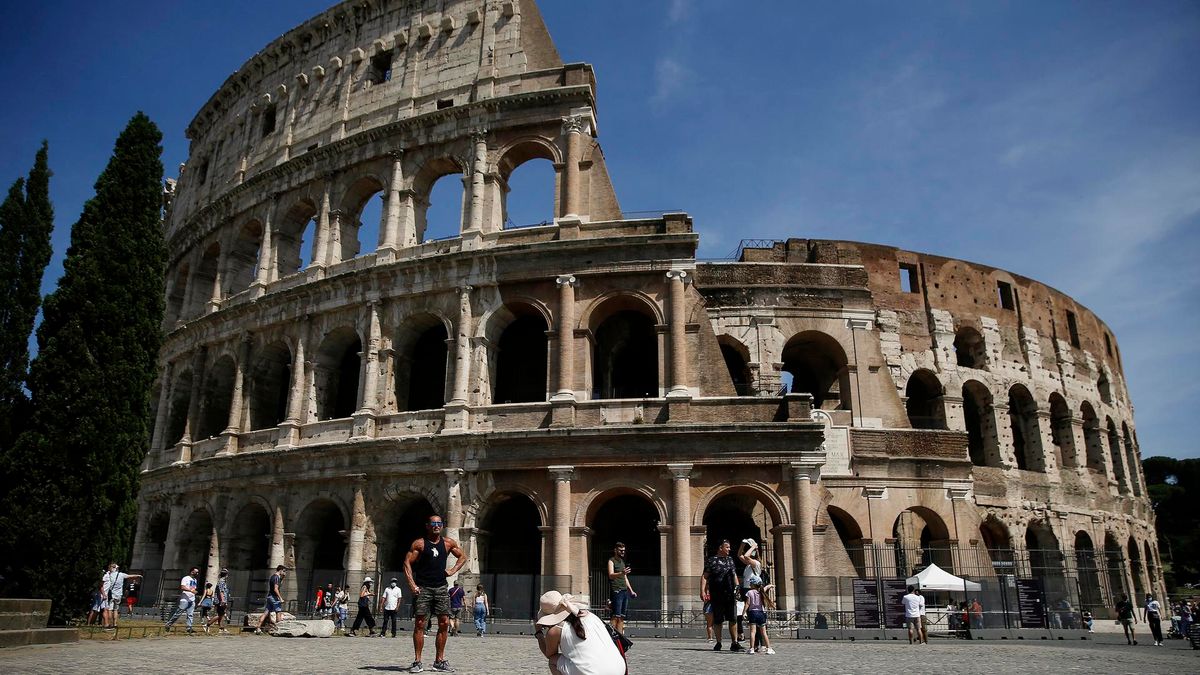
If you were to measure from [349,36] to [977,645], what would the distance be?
79.6ft

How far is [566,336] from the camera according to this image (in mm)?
19500

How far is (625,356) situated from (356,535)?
8.30m

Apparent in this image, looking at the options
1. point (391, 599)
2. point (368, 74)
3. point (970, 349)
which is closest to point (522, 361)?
point (391, 599)

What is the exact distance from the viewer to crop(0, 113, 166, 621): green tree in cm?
1460

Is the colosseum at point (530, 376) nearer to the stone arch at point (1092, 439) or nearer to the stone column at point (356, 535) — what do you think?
the stone column at point (356, 535)

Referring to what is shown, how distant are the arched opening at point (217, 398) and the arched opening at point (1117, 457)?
33.2 m

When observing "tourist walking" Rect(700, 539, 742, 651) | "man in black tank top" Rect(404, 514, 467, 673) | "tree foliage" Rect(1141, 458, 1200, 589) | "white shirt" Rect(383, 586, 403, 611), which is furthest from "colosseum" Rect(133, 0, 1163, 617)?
"tree foliage" Rect(1141, 458, 1200, 589)

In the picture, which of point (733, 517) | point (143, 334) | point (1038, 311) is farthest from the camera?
point (1038, 311)

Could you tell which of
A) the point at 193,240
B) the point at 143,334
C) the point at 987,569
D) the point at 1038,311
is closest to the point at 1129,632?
the point at 987,569

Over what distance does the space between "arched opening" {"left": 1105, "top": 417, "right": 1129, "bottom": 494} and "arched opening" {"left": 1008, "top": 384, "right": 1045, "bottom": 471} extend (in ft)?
19.3

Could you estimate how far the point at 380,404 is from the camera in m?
20.8

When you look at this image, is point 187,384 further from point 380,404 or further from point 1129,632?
point 1129,632

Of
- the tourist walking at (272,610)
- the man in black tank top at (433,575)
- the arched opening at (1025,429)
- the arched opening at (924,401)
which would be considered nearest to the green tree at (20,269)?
the tourist walking at (272,610)

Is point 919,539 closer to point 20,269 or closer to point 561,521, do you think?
point 561,521
